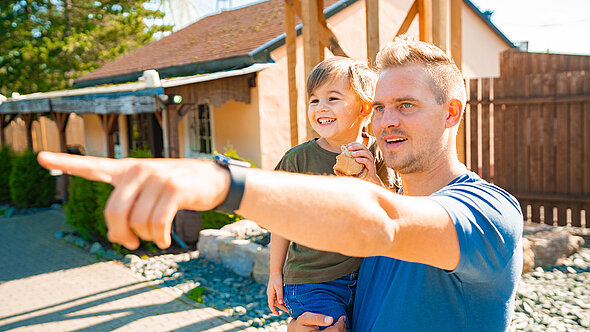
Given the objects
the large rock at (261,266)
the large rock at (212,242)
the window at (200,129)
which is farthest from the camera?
the window at (200,129)

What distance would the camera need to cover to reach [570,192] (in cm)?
700

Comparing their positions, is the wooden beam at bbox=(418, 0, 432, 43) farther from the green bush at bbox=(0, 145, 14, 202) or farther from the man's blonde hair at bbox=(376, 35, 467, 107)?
the green bush at bbox=(0, 145, 14, 202)

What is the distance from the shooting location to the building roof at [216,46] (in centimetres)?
1023

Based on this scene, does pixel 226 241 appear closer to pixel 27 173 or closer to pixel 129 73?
pixel 27 173

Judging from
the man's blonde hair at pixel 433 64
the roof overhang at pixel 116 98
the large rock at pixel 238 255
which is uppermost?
the roof overhang at pixel 116 98

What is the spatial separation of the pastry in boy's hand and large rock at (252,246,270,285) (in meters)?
4.10

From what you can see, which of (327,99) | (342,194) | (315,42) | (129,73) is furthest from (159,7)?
(342,194)

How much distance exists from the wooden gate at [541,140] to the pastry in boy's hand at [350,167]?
241 inches

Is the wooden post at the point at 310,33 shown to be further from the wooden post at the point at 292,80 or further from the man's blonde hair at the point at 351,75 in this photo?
the man's blonde hair at the point at 351,75

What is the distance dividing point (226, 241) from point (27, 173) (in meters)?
7.59

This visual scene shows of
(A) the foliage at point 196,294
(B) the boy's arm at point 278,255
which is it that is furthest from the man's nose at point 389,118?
Result: (A) the foliage at point 196,294

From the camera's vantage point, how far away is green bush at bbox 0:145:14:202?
42.5 ft

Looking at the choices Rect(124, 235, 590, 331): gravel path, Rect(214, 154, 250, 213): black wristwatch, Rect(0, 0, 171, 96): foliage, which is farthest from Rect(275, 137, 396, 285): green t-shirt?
Rect(0, 0, 171, 96): foliage

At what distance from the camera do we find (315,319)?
195 cm
